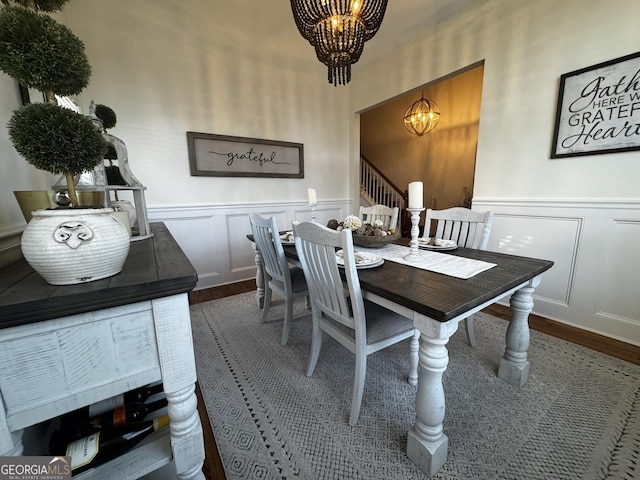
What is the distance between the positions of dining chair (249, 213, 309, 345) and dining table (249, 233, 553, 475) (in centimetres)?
64

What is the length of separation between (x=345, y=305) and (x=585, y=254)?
2040 millimetres

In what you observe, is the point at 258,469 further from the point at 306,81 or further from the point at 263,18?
the point at 306,81

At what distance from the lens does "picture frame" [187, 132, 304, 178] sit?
2676mm

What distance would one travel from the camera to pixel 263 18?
2484 millimetres

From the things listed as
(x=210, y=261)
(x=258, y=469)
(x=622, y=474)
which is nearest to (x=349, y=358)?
(x=258, y=469)

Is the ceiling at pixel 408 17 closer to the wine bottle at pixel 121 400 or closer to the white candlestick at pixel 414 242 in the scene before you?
the white candlestick at pixel 414 242

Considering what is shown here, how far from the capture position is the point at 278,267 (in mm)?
1761

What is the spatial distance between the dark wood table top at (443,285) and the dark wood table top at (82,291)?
71 centimetres

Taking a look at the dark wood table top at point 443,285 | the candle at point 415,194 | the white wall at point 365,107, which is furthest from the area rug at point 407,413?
the candle at point 415,194

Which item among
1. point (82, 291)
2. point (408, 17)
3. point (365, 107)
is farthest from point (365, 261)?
point (365, 107)

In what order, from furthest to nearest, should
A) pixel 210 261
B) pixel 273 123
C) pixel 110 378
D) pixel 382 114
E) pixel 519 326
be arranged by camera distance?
pixel 382 114
pixel 273 123
pixel 210 261
pixel 519 326
pixel 110 378

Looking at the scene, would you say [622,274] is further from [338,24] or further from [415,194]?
[338,24]

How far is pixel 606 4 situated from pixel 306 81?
272 centimetres

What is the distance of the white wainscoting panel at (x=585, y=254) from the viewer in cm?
171
